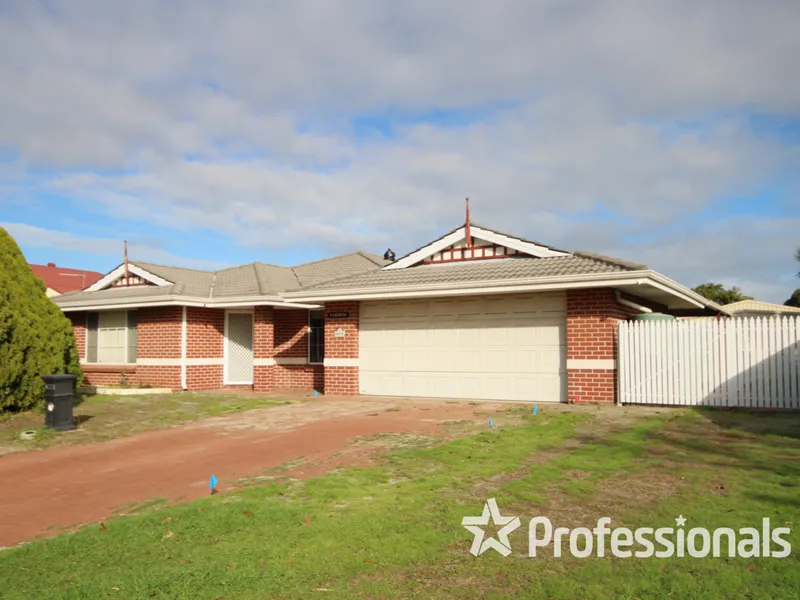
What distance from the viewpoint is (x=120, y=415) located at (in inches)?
520

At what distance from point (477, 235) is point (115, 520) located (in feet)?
40.5

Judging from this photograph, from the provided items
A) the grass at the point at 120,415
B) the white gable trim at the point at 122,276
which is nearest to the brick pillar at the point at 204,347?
the white gable trim at the point at 122,276

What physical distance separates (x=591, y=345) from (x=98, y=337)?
654 inches

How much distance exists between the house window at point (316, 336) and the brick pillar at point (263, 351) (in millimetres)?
1191

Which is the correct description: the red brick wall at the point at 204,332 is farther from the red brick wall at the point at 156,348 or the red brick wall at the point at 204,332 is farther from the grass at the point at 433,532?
the grass at the point at 433,532

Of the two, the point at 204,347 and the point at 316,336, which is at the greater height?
the point at 316,336

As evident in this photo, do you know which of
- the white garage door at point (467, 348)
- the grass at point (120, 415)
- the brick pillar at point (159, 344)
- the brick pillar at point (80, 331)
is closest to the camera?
the grass at point (120, 415)

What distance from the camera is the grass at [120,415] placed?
34.8ft

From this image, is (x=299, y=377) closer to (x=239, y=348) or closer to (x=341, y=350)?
(x=239, y=348)

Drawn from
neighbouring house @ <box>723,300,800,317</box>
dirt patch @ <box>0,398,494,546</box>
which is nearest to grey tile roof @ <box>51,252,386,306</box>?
dirt patch @ <box>0,398,494,546</box>

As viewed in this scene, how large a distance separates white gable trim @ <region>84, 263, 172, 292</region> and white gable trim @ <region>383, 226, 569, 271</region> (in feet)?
27.7

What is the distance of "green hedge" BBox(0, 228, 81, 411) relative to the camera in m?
12.0

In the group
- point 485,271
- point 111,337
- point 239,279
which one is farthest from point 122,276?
point 485,271

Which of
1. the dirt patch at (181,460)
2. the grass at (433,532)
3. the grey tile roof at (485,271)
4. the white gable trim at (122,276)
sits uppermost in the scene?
the white gable trim at (122,276)
